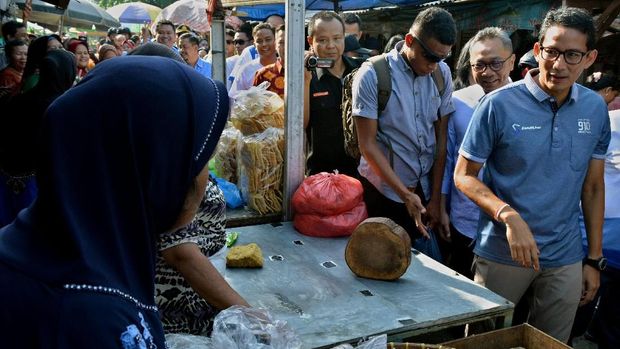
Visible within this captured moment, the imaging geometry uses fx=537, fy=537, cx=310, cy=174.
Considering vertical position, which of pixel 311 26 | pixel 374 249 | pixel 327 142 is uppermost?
pixel 311 26

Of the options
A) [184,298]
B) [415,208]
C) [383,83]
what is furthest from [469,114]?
[184,298]

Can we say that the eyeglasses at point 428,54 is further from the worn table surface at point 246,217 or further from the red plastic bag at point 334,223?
the worn table surface at point 246,217

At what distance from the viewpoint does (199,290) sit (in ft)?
5.55

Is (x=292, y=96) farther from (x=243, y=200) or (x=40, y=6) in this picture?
(x=40, y=6)

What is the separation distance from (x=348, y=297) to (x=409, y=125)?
1.15 m

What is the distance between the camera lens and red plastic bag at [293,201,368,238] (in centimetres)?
278

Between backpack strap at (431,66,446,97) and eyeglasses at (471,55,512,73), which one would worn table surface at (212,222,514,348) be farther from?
Answer: eyeglasses at (471,55,512,73)

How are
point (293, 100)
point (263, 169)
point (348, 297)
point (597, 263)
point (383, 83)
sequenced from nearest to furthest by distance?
1. point (348, 297)
2. point (597, 263)
3. point (383, 83)
4. point (293, 100)
5. point (263, 169)

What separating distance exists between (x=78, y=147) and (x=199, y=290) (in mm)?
816

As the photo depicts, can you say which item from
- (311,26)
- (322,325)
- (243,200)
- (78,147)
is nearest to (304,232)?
Result: (243,200)

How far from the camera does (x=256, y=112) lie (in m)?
3.22

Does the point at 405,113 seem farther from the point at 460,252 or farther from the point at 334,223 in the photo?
the point at 460,252

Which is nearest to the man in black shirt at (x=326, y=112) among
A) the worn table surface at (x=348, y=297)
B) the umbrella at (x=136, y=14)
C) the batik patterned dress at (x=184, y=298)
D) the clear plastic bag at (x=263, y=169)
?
the clear plastic bag at (x=263, y=169)

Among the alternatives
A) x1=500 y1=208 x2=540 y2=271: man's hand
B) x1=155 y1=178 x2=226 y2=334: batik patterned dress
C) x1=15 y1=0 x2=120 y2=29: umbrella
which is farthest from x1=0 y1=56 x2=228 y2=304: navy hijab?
x1=15 y1=0 x2=120 y2=29: umbrella
